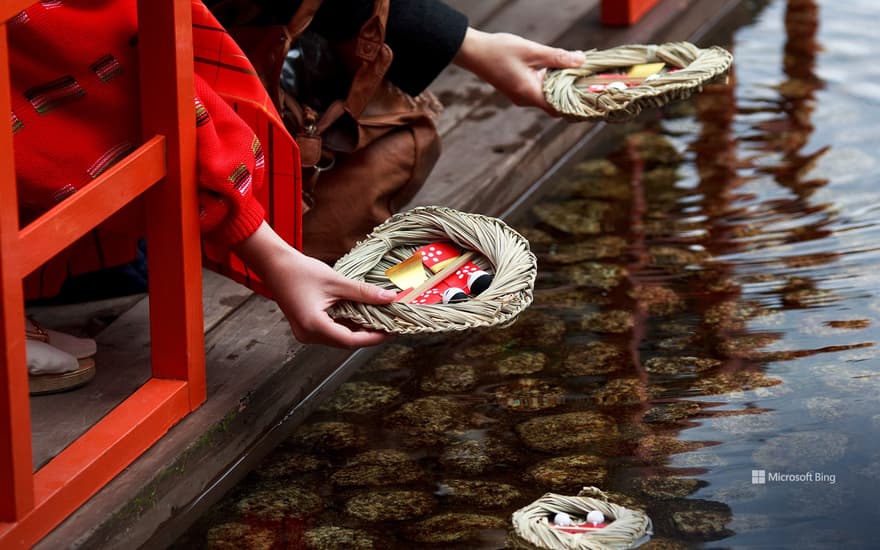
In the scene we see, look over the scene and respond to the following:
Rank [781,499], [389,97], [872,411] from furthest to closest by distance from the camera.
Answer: [389,97]
[872,411]
[781,499]

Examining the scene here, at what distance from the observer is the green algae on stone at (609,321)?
2.29 metres

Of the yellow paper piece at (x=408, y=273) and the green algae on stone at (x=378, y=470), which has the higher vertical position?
the yellow paper piece at (x=408, y=273)

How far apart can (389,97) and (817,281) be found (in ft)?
2.68

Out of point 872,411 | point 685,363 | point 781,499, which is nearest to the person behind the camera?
point 781,499

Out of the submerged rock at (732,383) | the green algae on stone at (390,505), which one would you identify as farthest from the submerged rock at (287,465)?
the submerged rock at (732,383)

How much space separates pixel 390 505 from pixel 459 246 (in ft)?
1.31

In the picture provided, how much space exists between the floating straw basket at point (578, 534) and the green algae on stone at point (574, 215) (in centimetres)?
100

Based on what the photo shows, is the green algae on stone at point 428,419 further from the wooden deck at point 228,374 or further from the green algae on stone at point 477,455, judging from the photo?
the wooden deck at point 228,374

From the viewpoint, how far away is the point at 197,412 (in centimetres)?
195

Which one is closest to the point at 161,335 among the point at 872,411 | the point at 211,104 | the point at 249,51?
the point at 211,104

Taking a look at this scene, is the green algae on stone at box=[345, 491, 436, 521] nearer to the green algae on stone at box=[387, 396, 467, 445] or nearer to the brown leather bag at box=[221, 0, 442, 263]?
→ the green algae on stone at box=[387, 396, 467, 445]

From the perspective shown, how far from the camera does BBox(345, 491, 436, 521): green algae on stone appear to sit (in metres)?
1.83

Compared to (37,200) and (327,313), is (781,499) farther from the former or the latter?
(37,200)

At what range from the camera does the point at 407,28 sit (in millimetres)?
2227
